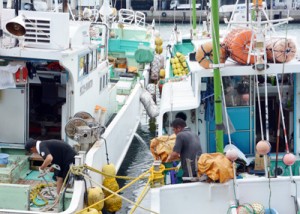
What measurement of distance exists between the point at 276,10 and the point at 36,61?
53.3m

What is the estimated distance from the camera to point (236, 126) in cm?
1175

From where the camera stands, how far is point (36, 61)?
12297mm

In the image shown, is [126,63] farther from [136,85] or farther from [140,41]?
[136,85]

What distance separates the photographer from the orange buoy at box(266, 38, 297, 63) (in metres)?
11.2

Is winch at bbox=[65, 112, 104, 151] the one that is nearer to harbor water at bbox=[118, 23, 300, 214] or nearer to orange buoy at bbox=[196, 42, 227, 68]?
harbor water at bbox=[118, 23, 300, 214]

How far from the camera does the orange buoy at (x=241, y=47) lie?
11102 millimetres

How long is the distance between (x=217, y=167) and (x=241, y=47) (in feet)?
8.36

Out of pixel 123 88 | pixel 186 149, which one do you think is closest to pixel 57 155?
pixel 186 149

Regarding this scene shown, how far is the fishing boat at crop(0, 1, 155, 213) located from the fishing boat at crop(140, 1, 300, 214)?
4.75ft

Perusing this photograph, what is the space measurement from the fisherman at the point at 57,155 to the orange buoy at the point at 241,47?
3.08 meters

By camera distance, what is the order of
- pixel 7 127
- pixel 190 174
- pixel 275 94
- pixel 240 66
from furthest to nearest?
pixel 7 127 → pixel 275 94 → pixel 240 66 → pixel 190 174

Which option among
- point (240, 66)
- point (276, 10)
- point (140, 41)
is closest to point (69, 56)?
point (240, 66)

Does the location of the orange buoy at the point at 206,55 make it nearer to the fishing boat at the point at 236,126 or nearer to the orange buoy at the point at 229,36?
the fishing boat at the point at 236,126

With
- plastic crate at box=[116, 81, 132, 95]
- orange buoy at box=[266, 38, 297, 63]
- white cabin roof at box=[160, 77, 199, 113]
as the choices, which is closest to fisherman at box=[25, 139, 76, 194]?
white cabin roof at box=[160, 77, 199, 113]
